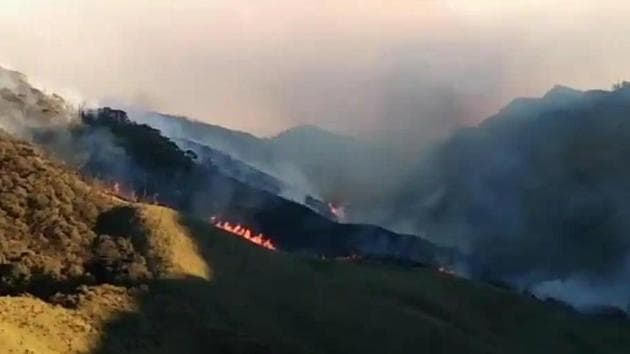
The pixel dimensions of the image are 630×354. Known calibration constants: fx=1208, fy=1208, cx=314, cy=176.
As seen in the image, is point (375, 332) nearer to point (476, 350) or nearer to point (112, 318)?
point (476, 350)

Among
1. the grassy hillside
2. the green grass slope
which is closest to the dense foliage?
the grassy hillside

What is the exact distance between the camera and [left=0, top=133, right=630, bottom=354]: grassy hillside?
131250mm

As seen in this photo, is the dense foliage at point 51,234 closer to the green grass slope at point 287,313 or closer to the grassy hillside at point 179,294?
the grassy hillside at point 179,294

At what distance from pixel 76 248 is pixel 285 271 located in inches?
1232

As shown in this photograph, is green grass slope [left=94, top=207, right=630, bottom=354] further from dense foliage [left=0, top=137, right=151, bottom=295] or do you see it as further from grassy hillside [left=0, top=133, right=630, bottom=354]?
dense foliage [left=0, top=137, right=151, bottom=295]

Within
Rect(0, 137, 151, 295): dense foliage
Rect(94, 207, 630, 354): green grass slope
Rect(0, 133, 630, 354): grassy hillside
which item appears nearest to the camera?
Rect(0, 133, 630, 354): grassy hillside

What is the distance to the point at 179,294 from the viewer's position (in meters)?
149

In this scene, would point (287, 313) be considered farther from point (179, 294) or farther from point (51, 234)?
point (51, 234)

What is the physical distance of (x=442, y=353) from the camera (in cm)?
16450

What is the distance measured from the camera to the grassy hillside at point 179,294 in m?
131

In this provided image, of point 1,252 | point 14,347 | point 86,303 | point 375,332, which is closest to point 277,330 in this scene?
point 375,332

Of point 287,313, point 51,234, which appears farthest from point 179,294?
point 51,234

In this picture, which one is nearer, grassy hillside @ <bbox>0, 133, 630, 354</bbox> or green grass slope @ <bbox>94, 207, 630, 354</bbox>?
grassy hillside @ <bbox>0, 133, 630, 354</bbox>

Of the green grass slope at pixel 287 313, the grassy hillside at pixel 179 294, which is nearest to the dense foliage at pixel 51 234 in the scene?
the grassy hillside at pixel 179 294
